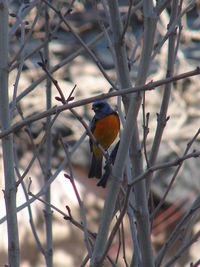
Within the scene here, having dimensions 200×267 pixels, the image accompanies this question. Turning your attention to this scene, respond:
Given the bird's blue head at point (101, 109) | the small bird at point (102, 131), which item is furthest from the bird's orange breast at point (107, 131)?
the bird's blue head at point (101, 109)

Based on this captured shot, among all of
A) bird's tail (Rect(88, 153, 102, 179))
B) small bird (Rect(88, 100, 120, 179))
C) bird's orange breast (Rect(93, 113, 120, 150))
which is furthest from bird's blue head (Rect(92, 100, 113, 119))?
bird's tail (Rect(88, 153, 102, 179))

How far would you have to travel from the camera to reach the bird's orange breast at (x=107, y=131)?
145 inches

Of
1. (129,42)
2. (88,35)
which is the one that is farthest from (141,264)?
(88,35)

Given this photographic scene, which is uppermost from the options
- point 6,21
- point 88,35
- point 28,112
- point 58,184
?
point 88,35

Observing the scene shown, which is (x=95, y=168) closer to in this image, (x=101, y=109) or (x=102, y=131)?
(x=102, y=131)

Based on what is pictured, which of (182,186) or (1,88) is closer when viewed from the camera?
(1,88)

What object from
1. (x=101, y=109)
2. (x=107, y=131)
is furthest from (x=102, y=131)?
(x=101, y=109)

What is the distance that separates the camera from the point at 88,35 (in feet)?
26.7

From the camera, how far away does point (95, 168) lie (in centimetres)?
345

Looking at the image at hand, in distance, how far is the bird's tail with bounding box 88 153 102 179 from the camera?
3.40 meters

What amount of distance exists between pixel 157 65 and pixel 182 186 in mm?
1817

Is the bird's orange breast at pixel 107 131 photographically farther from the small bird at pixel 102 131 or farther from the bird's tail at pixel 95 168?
the bird's tail at pixel 95 168

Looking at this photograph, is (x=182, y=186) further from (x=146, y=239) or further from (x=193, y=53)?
(x=146, y=239)

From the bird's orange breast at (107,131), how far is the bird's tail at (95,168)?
0.58 ft
